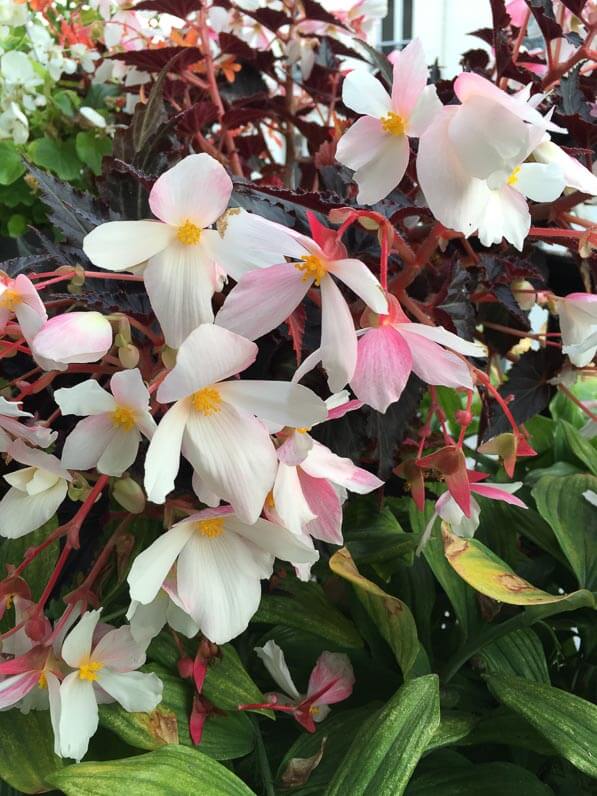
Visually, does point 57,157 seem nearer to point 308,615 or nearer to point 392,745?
point 308,615

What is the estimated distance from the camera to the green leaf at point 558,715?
0.40 meters

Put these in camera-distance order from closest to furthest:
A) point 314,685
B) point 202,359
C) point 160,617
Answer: point 202,359 → point 160,617 → point 314,685

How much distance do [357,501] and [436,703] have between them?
0.21 m

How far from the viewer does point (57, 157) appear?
3.13 ft

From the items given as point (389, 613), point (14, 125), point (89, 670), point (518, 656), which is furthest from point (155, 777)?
point (14, 125)

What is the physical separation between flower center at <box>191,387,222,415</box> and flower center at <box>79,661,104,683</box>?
181 mm

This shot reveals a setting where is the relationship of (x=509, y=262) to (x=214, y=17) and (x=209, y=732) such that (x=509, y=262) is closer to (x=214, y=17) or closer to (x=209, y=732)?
(x=209, y=732)

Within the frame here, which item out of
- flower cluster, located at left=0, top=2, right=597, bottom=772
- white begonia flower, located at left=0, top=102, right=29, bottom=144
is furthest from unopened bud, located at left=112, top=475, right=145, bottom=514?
white begonia flower, located at left=0, top=102, right=29, bottom=144

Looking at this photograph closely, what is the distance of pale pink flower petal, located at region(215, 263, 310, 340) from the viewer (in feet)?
0.98

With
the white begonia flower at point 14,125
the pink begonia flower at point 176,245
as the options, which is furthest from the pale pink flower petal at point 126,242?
the white begonia flower at point 14,125

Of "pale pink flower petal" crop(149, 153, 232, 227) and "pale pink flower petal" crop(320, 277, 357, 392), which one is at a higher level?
"pale pink flower petal" crop(149, 153, 232, 227)

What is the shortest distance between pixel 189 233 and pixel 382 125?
0.10 m

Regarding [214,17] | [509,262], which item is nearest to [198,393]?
[509,262]

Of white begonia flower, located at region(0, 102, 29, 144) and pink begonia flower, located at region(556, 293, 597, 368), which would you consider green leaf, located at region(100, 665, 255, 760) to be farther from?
white begonia flower, located at region(0, 102, 29, 144)
